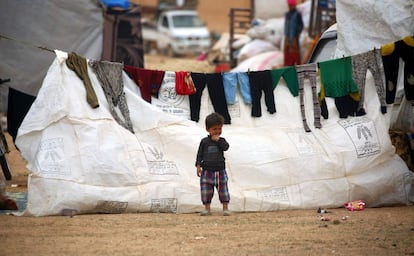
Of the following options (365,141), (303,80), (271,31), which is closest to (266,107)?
(303,80)

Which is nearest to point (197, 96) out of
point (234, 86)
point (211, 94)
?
point (211, 94)

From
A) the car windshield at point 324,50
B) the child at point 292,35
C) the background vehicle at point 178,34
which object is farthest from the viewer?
the background vehicle at point 178,34

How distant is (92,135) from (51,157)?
1.43 feet

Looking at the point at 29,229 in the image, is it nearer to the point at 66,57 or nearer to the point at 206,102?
the point at 66,57

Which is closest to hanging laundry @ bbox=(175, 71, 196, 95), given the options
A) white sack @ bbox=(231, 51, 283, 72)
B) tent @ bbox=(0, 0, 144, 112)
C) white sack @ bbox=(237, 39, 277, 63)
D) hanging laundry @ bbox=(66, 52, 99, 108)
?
hanging laundry @ bbox=(66, 52, 99, 108)

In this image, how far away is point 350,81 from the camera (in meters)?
8.42

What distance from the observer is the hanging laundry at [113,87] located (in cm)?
796

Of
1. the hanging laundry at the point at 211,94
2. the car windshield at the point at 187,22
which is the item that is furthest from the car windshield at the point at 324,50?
the car windshield at the point at 187,22

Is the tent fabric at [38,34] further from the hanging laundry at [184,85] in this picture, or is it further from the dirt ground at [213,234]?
the dirt ground at [213,234]

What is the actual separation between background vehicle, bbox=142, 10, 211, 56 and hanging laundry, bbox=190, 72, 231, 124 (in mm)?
21809

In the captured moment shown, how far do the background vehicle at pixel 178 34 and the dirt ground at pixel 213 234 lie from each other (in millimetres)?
23156

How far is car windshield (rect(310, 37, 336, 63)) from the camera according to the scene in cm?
965

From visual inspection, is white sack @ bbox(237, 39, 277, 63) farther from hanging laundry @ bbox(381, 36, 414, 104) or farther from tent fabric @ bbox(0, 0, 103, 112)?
hanging laundry @ bbox(381, 36, 414, 104)

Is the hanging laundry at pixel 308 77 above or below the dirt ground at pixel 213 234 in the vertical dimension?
above
